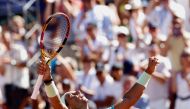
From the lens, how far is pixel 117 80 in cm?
941

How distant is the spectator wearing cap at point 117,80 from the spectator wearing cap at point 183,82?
0.77m

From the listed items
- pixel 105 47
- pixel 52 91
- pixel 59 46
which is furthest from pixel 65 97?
pixel 105 47

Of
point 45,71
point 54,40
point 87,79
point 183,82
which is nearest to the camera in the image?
point 45,71

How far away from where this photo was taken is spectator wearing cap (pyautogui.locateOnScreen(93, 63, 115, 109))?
939cm


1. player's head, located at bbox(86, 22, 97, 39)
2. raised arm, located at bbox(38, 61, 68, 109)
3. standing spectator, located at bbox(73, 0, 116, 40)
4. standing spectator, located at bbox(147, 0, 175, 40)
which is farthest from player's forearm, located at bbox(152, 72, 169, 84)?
raised arm, located at bbox(38, 61, 68, 109)

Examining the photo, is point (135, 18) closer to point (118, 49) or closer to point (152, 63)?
point (118, 49)

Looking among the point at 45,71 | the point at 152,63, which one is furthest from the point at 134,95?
the point at 45,71

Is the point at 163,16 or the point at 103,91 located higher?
the point at 163,16

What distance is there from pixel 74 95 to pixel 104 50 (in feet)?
14.5

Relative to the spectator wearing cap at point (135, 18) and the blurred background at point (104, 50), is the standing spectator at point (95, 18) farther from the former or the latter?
the spectator wearing cap at point (135, 18)

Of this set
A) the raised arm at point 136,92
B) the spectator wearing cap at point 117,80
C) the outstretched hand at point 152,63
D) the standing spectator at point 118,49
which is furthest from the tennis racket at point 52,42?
the standing spectator at point 118,49

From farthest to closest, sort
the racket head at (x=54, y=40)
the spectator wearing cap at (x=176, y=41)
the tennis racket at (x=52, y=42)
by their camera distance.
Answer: the spectator wearing cap at (x=176, y=41) < the racket head at (x=54, y=40) < the tennis racket at (x=52, y=42)

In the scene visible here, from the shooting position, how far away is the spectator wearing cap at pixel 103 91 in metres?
9.39

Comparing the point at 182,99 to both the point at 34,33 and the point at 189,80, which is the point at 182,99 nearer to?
the point at 189,80
